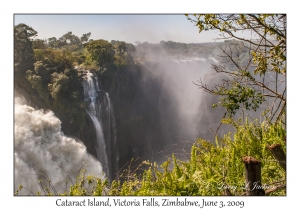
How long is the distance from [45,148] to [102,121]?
12.6 feet

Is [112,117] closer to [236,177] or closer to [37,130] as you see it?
[37,130]

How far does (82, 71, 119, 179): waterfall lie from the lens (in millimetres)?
12099

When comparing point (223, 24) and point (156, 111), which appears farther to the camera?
point (156, 111)

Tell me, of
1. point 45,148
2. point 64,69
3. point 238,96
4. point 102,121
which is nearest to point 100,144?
point 102,121

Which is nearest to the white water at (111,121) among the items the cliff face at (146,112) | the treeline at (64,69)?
the cliff face at (146,112)

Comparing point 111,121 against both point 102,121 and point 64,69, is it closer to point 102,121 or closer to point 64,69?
point 102,121

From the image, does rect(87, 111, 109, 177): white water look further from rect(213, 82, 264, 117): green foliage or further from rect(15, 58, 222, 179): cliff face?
rect(213, 82, 264, 117): green foliage

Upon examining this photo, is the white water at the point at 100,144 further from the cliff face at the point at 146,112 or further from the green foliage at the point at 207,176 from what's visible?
the green foliage at the point at 207,176

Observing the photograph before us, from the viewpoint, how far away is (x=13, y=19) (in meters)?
3.38

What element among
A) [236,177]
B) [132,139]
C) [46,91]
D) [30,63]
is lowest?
[132,139]

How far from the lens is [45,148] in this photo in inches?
361

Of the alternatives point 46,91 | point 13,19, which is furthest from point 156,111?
point 13,19

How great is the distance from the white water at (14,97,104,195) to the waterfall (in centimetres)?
139
